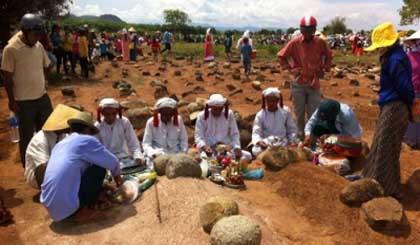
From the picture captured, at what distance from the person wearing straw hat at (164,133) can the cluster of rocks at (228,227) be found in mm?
2028

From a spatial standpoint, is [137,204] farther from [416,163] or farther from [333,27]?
[333,27]

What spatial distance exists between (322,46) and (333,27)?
4423 centimetres

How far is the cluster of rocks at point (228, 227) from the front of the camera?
147 inches

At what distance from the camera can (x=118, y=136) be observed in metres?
5.95

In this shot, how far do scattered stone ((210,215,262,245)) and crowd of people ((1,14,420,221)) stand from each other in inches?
51.3

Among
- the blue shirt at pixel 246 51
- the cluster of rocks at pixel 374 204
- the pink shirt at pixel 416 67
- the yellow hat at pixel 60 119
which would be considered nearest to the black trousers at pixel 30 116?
the yellow hat at pixel 60 119

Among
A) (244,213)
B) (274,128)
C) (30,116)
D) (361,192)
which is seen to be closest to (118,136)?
(30,116)

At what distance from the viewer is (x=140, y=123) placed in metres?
8.28

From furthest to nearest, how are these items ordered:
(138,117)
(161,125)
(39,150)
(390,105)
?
1. (138,117)
2. (161,125)
3. (39,150)
4. (390,105)

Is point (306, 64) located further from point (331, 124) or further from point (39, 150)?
point (39, 150)

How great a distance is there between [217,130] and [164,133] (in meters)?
0.82

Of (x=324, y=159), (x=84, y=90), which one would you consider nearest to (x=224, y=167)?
(x=324, y=159)

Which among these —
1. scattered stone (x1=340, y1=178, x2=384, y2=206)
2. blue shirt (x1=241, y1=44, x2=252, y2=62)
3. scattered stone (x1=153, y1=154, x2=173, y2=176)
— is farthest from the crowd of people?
blue shirt (x1=241, y1=44, x2=252, y2=62)

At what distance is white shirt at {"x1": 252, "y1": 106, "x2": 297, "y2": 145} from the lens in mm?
6738
